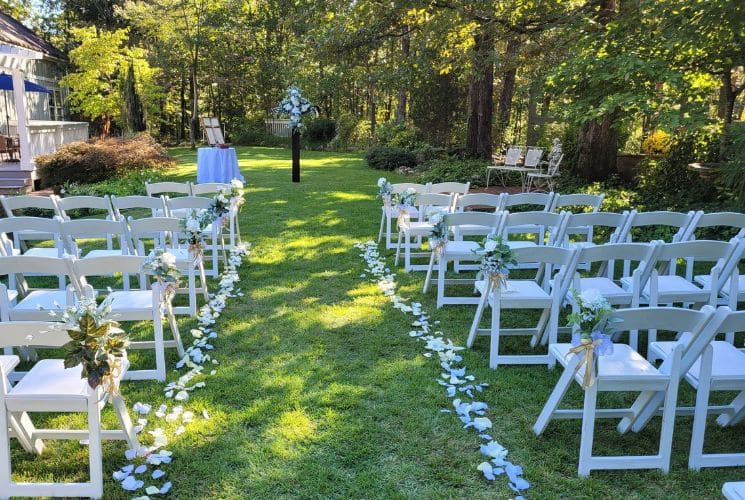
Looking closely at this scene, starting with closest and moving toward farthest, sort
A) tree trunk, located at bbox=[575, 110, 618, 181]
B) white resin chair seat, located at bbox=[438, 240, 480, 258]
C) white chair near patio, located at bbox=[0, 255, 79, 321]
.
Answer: white chair near patio, located at bbox=[0, 255, 79, 321], white resin chair seat, located at bbox=[438, 240, 480, 258], tree trunk, located at bbox=[575, 110, 618, 181]

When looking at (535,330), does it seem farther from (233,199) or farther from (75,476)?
(233,199)

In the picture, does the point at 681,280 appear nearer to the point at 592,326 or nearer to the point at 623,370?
the point at 623,370

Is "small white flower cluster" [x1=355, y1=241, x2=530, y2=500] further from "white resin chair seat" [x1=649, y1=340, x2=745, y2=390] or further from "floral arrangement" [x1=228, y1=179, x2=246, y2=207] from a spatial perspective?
"floral arrangement" [x1=228, y1=179, x2=246, y2=207]

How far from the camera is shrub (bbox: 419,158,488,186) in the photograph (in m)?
13.1

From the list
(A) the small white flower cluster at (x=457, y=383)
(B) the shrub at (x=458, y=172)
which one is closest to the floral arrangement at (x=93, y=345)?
(A) the small white flower cluster at (x=457, y=383)

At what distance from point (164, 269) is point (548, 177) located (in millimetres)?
9765

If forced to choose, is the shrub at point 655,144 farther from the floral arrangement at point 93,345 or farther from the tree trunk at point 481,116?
the floral arrangement at point 93,345

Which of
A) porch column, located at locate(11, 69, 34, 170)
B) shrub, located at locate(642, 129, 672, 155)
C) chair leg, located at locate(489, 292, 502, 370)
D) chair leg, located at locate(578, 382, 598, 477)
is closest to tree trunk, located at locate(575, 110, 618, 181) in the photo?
shrub, located at locate(642, 129, 672, 155)

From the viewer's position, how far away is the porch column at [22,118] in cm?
1237

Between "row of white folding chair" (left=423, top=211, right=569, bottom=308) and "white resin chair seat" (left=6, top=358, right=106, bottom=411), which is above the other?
"row of white folding chair" (left=423, top=211, right=569, bottom=308)

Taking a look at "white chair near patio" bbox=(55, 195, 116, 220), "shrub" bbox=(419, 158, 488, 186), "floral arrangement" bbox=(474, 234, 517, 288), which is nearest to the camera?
"floral arrangement" bbox=(474, 234, 517, 288)

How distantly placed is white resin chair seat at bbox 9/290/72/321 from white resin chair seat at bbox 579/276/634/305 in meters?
3.64

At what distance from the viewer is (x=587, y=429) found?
9.14 ft

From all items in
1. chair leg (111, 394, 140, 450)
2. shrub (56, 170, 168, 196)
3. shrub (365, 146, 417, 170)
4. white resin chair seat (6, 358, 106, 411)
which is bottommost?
chair leg (111, 394, 140, 450)
